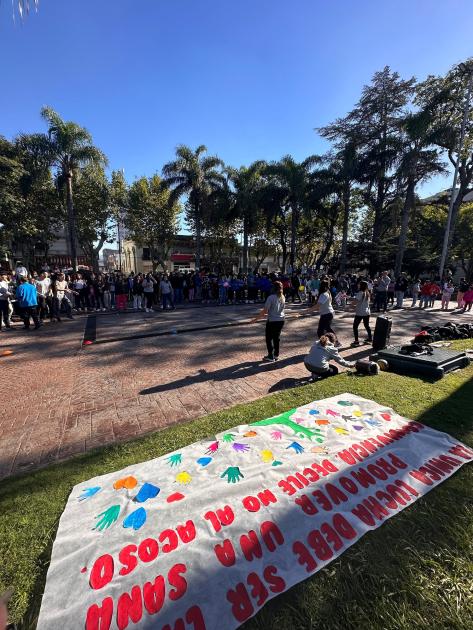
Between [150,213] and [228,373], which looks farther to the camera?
[150,213]

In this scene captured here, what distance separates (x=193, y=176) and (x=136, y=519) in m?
25.3

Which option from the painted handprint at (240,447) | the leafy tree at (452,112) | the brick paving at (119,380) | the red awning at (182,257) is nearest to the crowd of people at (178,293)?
the brick paving at (119,380)

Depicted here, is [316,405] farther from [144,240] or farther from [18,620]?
[144,240]

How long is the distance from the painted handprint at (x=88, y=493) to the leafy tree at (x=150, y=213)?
94.3 ft

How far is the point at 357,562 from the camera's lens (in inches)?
84.7

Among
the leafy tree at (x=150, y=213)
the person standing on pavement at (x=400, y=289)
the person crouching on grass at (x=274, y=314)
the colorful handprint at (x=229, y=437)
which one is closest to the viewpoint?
the colorful handprint at (x=229, y=437)

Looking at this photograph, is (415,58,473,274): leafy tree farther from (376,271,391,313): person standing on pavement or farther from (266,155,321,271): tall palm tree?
(376,271,391,313): person standing on pavement

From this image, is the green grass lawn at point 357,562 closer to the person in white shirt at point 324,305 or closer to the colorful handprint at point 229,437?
the colorful handprint at point 229,437

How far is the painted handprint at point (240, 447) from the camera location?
130 inches

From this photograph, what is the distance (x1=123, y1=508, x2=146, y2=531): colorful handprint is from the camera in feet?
7.82

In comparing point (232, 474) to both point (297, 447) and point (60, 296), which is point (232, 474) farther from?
point (60, 296)

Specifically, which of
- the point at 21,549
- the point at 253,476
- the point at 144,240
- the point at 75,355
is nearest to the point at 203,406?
the point at 253,476

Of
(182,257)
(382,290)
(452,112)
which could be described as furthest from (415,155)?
(182,257)

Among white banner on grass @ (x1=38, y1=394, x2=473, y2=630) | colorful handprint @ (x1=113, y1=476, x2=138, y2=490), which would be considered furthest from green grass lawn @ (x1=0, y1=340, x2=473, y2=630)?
colorful handprint @ (x1=113, y1=476, x2=138, y2=490)
